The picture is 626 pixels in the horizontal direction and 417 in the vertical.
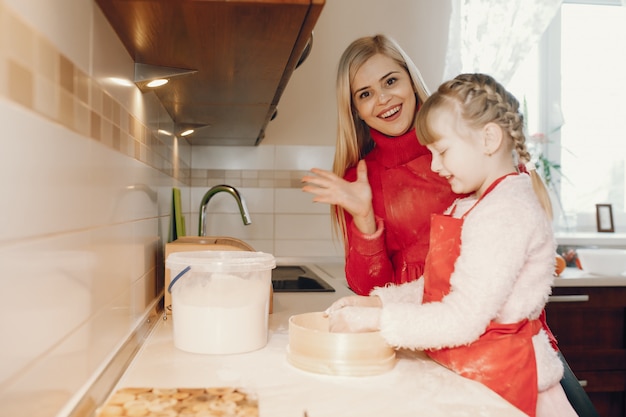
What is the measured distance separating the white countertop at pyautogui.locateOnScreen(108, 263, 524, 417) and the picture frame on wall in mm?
2491

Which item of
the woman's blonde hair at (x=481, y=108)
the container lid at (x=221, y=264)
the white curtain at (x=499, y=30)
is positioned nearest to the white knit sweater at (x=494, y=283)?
the woman's blonde hair at (x=481, y=108)

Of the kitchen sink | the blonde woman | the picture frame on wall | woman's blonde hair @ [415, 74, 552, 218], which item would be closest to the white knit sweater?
woman's blonde hair @ [415, 74, 552, 218]

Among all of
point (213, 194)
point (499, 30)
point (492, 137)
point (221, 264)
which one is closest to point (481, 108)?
point (492, 137)

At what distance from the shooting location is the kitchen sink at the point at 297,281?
1932 millimetres

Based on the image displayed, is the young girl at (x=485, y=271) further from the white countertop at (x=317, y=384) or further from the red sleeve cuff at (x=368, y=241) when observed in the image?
the red sleeve cuff at (x=368, y=241)

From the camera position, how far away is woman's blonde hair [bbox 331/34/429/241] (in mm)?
1732

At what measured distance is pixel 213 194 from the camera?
235 cm

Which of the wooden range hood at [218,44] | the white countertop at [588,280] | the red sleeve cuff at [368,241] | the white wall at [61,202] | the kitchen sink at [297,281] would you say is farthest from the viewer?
the white countertop at [588,280]

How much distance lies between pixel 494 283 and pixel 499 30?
2201 millimetres

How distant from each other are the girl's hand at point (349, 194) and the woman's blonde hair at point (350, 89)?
17 centimetres

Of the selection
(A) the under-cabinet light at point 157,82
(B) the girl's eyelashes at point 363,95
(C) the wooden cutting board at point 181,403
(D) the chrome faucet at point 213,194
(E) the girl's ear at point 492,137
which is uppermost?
(B) the girl's eyelashes at point 363,95

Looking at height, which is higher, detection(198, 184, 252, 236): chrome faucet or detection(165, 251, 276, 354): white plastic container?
detection(198, 184, 252, 236): chrome faucet

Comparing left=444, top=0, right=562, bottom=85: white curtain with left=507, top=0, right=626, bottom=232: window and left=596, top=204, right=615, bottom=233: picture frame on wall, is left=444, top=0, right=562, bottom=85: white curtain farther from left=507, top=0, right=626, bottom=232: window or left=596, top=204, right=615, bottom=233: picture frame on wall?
left=596, top=204, right=615, bottom=233: picture frame on wall

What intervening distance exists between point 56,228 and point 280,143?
2.12m
